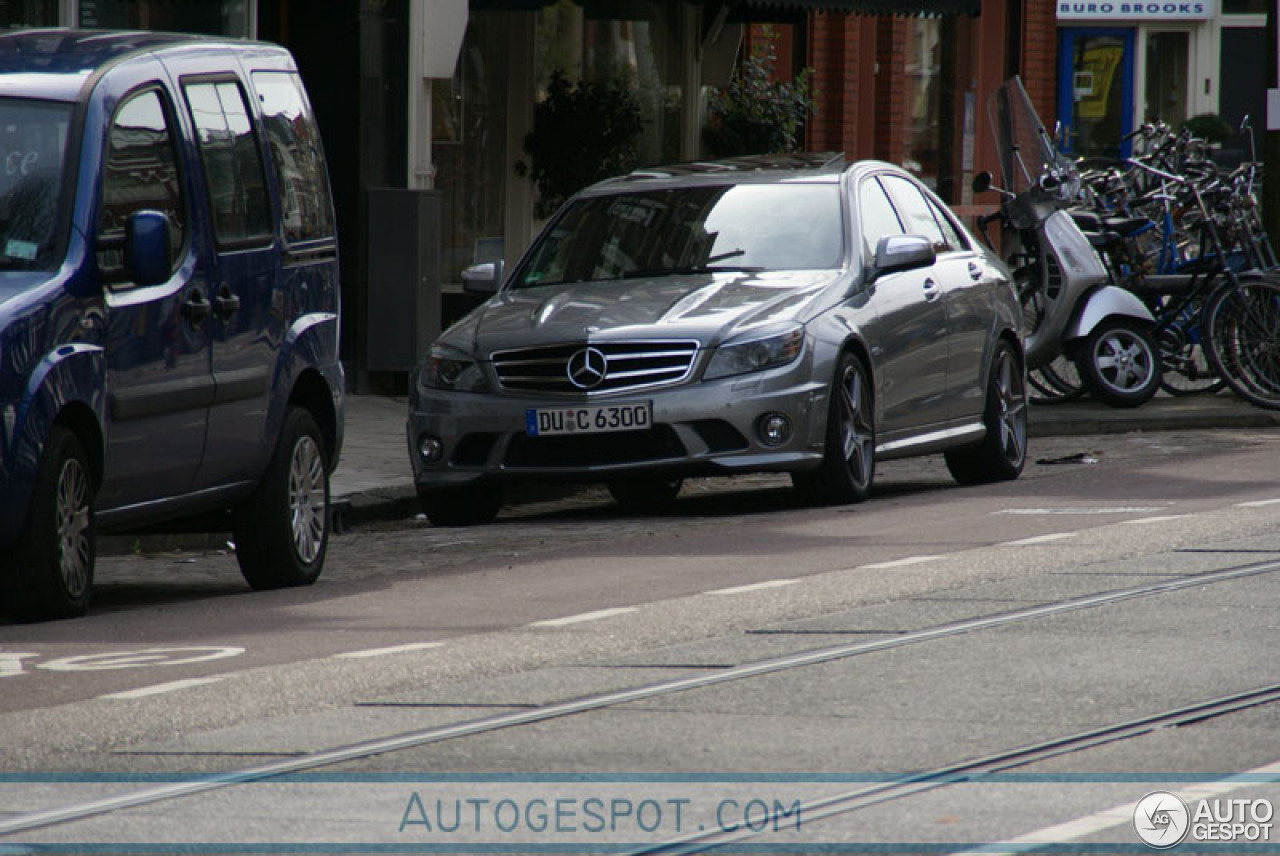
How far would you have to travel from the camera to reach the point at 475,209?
20812 millimetres

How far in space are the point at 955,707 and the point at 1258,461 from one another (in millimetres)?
8572

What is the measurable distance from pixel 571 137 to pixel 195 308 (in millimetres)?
11932

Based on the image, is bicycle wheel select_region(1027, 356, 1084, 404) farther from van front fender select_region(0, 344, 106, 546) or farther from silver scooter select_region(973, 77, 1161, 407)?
van front fender select_region(0, 344, 106, 546)

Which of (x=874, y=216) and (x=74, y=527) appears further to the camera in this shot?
(x=874, y=216)

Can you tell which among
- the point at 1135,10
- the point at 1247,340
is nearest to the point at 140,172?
the point at 1247,340

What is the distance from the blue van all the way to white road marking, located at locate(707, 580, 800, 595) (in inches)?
72.5

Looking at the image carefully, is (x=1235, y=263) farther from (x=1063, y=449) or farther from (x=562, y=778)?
(x=562, y=778)

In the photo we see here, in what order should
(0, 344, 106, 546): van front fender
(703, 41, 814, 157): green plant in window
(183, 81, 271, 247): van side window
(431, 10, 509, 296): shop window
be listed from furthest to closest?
(703, 41, 814, 157): green plant in window < (431, 10, 509, 296): shop window < (183, 81, 271, 247): van side window < (0, 344, 106, 546): van front fender

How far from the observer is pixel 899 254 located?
12664 millimetres

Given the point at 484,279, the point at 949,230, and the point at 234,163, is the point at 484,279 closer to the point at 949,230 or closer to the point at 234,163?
the point at 949,230

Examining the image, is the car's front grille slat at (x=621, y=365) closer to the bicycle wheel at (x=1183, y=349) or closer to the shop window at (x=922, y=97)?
the bicycle wheel at (x=1183, y=349)

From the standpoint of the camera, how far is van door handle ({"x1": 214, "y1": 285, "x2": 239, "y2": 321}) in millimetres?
9501

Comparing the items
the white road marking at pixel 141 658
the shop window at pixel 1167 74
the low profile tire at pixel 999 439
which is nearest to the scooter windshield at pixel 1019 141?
the low profile tire at pixel 999 439
